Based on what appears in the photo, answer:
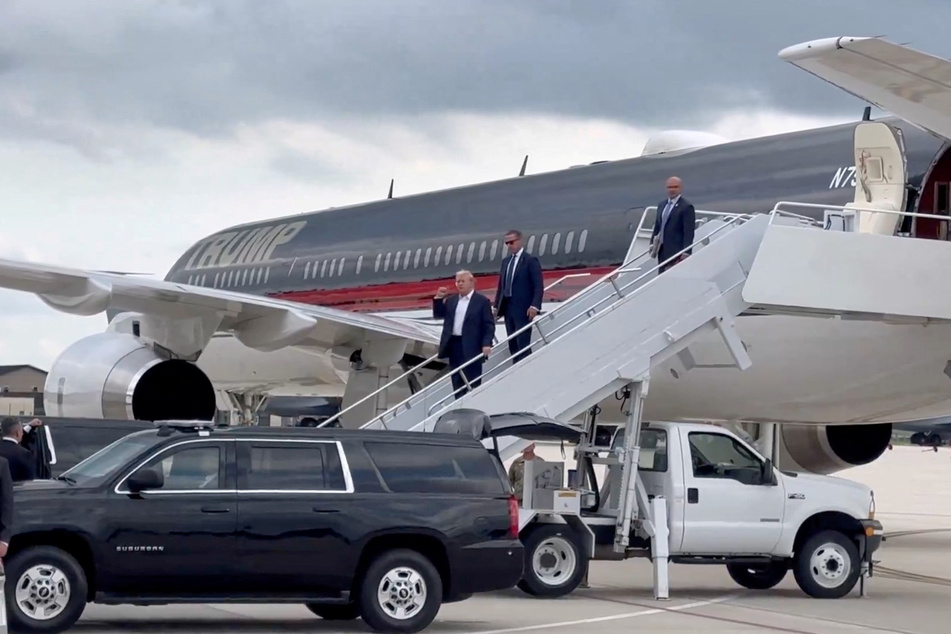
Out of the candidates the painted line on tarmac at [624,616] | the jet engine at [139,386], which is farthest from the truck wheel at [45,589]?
the jet engine at [139,386]

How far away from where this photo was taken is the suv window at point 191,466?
11219 mm

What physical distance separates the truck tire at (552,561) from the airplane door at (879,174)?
432cm

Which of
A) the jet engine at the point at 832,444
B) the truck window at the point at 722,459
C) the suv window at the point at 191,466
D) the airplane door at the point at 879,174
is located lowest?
the suv window at the point at 191,466

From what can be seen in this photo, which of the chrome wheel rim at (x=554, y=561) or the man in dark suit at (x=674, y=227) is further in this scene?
the man in dark suit at (x=674, y=227)

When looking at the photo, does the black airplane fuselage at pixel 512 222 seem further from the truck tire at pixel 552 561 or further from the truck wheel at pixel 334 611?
the truck wheel at pixel 334 611

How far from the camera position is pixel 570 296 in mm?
19219

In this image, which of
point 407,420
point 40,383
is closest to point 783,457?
point 407,420

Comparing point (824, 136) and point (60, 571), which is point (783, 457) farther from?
point (60, 571)

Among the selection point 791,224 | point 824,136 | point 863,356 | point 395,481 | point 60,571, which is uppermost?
point 824,136

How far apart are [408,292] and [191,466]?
1208 cm

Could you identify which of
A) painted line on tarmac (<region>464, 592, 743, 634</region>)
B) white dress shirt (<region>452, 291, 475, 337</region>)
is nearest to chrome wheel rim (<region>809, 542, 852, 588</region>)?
painted line on tarmac (<region>464, 592, 743, 634</region>)

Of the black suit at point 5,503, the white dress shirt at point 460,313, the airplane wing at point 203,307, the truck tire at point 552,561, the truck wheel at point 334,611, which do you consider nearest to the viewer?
the black suit at point 5,503

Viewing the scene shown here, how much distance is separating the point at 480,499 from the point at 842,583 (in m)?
4.44

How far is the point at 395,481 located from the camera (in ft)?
38.1
